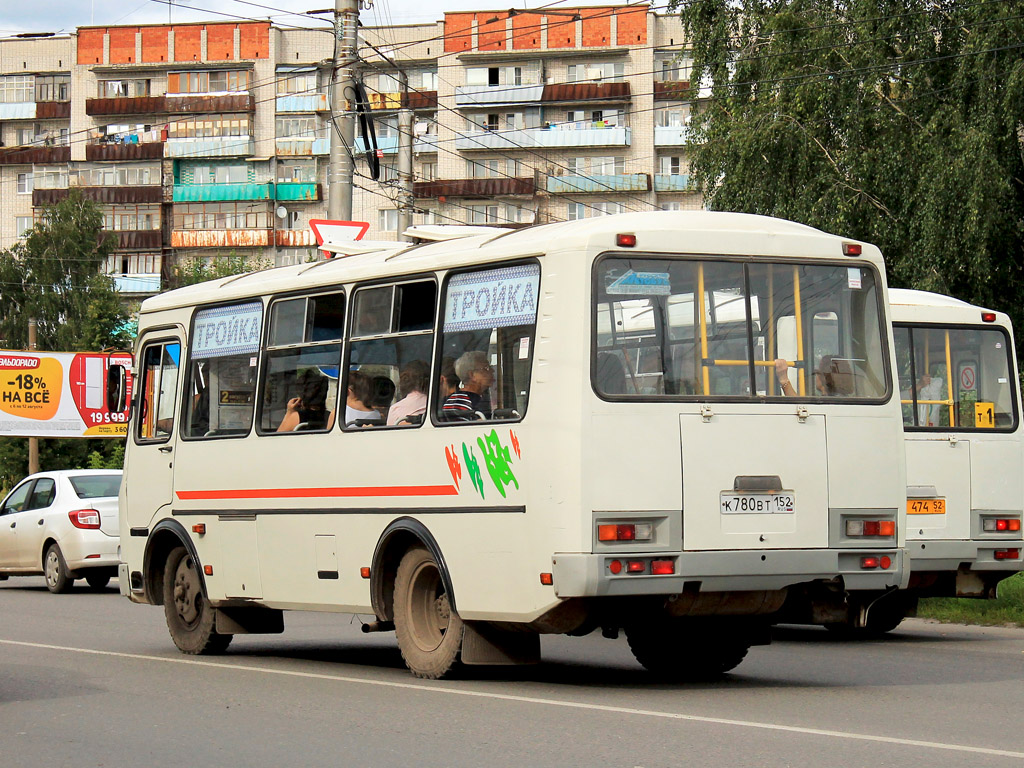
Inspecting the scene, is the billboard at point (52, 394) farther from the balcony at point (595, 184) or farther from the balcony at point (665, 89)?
the balcony at point (665, 89)

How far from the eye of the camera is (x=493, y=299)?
1070cm

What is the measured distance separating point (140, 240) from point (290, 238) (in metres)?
7.60

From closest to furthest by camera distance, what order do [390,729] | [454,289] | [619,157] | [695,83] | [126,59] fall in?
[390,729], [454,289], [695,83], [619,157], [126,59]

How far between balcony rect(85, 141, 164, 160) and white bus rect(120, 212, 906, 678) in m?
74.3

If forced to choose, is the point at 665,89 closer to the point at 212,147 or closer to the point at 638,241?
the point at 212,147

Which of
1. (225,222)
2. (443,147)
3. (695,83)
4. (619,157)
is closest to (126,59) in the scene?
(225,222)

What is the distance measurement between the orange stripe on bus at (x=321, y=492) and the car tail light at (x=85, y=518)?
8871mm

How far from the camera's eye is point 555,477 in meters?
9.95

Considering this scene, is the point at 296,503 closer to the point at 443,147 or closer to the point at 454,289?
the point at 454,289

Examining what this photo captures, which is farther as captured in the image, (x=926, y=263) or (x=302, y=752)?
(x=926, y=263)

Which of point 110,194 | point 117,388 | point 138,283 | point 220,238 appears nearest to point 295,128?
point 220,238

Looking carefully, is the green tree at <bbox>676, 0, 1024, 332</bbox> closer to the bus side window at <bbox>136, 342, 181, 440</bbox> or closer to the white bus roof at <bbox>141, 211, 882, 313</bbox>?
the bus side window at <bbox>136, 342, 181, 440</bbox>

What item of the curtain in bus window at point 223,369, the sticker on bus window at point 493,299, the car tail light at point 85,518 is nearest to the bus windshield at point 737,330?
the sticker on bus window at point 493,299

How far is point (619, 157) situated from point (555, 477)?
7170 centimetres
